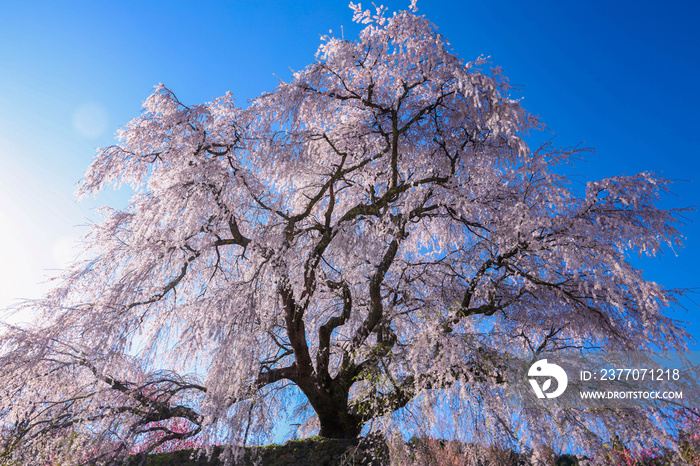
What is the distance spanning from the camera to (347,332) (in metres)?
8.16

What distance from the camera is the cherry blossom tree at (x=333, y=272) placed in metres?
5.54

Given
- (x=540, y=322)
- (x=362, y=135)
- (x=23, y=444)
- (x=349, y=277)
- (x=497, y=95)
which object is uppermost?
(x=362, y=135)

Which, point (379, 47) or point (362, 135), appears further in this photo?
point (362, 135)

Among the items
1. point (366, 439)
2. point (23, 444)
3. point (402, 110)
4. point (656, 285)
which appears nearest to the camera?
point (656, 285)

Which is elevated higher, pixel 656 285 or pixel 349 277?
pixel 349 277

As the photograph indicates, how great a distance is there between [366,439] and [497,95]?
202 inches

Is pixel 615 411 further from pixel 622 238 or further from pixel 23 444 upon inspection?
pixel 23 444

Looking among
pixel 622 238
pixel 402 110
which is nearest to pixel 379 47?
pixel 402 110

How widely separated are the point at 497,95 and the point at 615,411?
14.9 feet

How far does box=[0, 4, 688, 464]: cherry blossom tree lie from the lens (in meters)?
5.54

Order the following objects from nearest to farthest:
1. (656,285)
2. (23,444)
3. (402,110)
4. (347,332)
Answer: (656,285) → (23,444) → (402,110) → (347,332)

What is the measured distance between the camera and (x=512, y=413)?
554cm

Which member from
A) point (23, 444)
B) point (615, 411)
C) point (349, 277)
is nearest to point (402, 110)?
point (349, 277)

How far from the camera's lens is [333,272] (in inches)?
294
